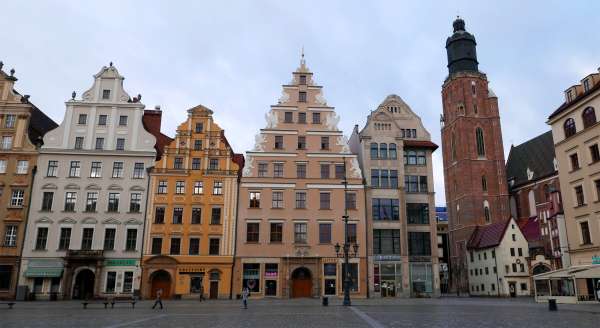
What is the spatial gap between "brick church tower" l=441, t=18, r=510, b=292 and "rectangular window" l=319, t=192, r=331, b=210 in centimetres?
4032

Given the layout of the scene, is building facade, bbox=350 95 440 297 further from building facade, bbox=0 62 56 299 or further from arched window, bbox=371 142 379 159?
building facade, bbox=0 62 56 299

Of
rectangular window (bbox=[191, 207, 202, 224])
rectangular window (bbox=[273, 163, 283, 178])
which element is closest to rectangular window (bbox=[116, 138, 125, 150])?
rectangular window (bbox=[191, 207, 202, 224])

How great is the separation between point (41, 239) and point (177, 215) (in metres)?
11.9

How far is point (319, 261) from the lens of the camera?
41844 mm

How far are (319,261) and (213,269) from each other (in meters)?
9.59

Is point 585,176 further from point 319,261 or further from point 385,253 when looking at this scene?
point 319,261

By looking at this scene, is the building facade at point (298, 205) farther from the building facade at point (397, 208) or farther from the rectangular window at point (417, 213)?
the rectangular window at point (417, 213)

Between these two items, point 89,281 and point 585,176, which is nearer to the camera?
point 585,176

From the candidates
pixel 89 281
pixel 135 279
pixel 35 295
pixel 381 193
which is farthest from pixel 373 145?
pixel 35 295

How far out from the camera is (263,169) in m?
44.2

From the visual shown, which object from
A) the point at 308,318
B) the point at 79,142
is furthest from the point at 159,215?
the point at 308,318

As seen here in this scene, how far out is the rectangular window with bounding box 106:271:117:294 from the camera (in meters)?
39.8

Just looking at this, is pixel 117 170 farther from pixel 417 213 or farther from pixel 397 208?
pixel 417 213

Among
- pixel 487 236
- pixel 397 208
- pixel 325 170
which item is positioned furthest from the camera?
pixel 487 236
